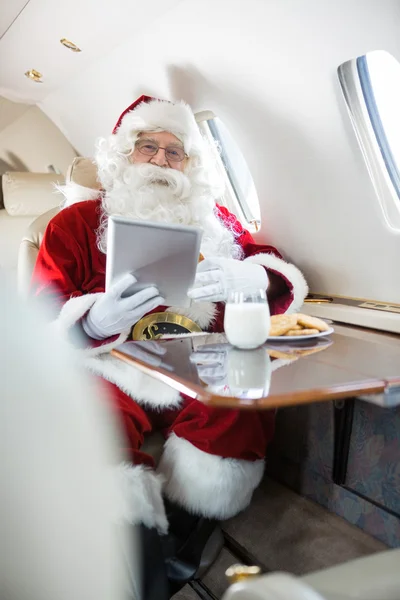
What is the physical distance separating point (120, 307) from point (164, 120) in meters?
0.91

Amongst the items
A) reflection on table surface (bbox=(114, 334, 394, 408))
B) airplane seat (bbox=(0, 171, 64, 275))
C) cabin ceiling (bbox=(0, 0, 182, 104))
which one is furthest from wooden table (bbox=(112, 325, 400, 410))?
airplane seat (bbox=(0, 171, 64, 275))

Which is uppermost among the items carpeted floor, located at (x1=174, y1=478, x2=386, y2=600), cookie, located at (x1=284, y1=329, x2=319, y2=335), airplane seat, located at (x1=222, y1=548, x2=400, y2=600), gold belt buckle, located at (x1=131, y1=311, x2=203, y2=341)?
cookie, located at (x1=284, y1=329, x2=319, y2=335)

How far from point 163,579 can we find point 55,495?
0.80m

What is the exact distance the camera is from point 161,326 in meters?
1.46

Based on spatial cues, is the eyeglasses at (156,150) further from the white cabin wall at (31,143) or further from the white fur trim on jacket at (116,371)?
the white cabin wall at (31,143)

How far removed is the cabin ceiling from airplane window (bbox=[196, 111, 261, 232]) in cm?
53

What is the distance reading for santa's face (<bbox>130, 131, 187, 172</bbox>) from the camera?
→ 5.78ft

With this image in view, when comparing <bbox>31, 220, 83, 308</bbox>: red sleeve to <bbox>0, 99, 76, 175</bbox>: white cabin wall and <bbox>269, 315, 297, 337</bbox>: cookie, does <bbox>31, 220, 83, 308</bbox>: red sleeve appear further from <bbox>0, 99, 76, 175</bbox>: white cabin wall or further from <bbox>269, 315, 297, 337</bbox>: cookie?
<bbox>0, 99, 76, 175</bbox>: white cabin wall

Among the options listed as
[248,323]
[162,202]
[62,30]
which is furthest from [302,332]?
[62,30]

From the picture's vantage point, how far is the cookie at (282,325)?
1.02m

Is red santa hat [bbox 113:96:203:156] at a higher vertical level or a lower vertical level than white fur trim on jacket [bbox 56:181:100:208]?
higher

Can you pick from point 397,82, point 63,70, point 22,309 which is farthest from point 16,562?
point 63,70

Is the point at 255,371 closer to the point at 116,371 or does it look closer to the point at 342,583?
the point at 342,583

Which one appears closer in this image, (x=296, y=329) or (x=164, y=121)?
(x=296, y=329)
